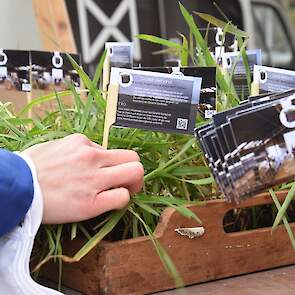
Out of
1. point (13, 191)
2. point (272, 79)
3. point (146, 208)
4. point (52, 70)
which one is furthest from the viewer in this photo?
point (52, 70)

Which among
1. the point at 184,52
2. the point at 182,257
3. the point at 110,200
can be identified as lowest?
the point at 182,257

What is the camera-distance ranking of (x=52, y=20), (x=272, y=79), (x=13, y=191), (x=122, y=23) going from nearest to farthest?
(x=13, y=191) < (x=272, y=79) < (x=52, y=20) < (x=122, y=23)

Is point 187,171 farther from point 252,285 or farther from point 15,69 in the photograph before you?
point 15,69

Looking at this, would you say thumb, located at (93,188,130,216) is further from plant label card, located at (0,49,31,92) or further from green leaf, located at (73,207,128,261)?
plant label card, located at (0,49,31,92)

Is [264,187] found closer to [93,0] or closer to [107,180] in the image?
[107,180]

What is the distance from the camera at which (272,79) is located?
102 cm

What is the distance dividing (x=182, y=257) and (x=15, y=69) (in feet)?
1.61

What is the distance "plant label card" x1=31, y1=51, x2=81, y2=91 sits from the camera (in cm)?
122

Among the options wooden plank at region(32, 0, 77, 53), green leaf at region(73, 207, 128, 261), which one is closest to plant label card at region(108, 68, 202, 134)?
green leaf at region(73, 207, 128, 261)

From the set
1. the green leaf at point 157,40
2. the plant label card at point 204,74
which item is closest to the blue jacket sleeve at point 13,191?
the plant label card at point 204,74

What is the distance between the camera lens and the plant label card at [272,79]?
3.33 ft

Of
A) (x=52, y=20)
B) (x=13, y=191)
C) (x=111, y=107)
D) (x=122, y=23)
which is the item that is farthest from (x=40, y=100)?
(x=122, y=23)

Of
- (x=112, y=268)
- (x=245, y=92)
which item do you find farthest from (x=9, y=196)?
(x=245, y=92)

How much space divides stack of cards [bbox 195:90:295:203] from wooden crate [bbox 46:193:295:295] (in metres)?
0.13
